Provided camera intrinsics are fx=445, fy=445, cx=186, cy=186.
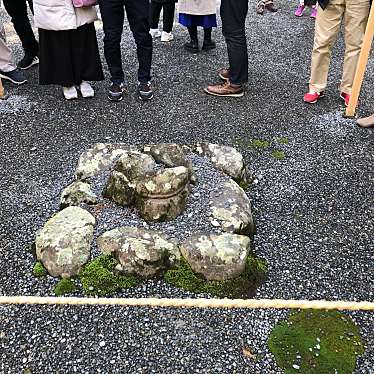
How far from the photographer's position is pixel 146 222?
2795 mm

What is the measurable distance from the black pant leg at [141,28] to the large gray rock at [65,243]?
6.32 ft

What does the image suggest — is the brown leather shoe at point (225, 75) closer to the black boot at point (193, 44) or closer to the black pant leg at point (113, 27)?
the black boot at point (193, 44)

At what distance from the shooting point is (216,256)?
8.18 feet

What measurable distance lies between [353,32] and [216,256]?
2520 millimetres

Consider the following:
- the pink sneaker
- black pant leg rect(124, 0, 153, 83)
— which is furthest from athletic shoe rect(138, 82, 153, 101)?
the pink sneaker

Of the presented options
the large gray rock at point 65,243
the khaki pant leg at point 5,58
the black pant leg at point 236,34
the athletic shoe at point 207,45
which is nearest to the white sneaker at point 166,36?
the athletic shoe at point 207,45

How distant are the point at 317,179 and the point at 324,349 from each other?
4.83 ft

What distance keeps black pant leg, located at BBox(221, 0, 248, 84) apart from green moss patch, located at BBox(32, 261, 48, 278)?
2.66 metres

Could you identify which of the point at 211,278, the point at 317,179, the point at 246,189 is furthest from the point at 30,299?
the point at 317,179

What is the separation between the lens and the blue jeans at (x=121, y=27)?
374 cm

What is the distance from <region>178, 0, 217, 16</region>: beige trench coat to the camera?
485 centimetres

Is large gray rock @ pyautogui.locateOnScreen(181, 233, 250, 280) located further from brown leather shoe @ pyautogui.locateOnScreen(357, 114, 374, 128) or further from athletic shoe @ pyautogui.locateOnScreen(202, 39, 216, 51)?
athletic shoe @ pyautogui.locateOnScreen(202, 39, 216, 51)

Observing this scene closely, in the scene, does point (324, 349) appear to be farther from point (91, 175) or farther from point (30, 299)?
point (91, 175)

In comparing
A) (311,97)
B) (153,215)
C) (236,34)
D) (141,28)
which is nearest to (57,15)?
(141,28)
